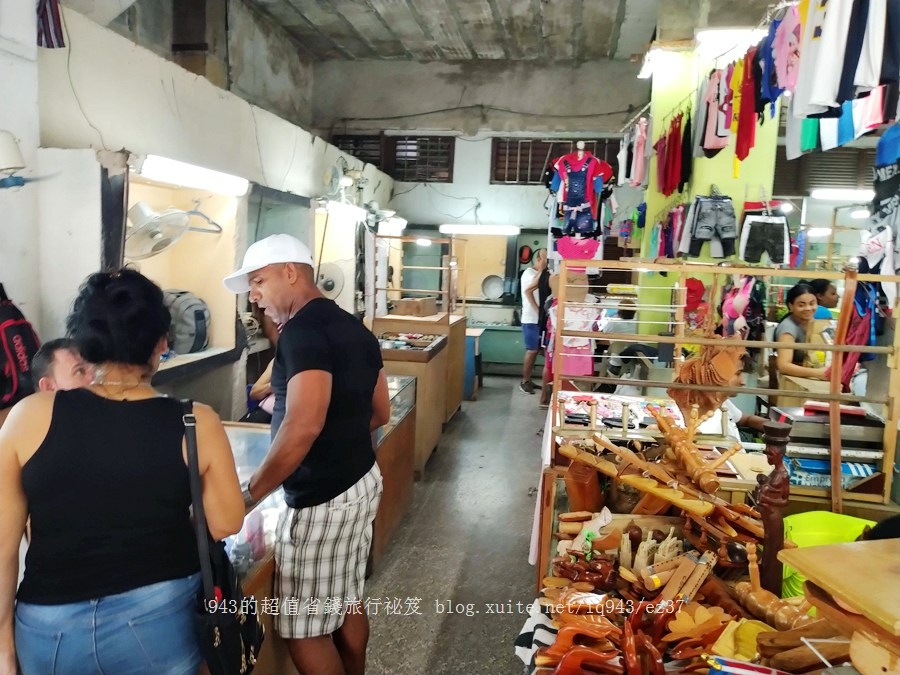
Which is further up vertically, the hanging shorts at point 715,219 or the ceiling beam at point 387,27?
the ceiling beam at point 387,27

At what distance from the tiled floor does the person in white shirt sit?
2187 mm

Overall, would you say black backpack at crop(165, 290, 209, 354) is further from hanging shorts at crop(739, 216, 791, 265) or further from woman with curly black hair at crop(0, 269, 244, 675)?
hanging shorts at crop(739, 216, 791, 265)

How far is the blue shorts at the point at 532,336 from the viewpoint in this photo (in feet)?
25.8

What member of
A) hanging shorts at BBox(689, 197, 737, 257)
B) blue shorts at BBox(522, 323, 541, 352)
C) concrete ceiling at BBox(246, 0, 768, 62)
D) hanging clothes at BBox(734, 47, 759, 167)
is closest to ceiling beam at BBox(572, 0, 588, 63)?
concrete ceiling at BBox(246, 0, 768, 62)

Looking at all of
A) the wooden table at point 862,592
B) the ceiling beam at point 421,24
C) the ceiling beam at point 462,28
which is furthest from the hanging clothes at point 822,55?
the ceiling beam at point 421,24

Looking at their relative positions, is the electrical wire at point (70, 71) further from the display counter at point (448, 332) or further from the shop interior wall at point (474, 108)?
the shop interior wall at point (474, 108)

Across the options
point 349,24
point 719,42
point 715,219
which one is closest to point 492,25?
point 349,24

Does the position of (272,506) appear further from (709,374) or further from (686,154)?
(686,154)

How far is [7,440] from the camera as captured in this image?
4.03 feet

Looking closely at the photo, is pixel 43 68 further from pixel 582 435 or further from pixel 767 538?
pixel 767 538

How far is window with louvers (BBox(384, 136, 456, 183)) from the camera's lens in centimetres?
941

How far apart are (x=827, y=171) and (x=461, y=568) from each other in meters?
8.50

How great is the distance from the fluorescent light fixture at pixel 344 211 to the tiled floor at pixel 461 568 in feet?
8.07

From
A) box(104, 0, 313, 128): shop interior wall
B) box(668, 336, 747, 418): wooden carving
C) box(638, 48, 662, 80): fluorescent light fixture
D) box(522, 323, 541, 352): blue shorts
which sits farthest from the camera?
box(522, 323, 541, 352): blue shorts
